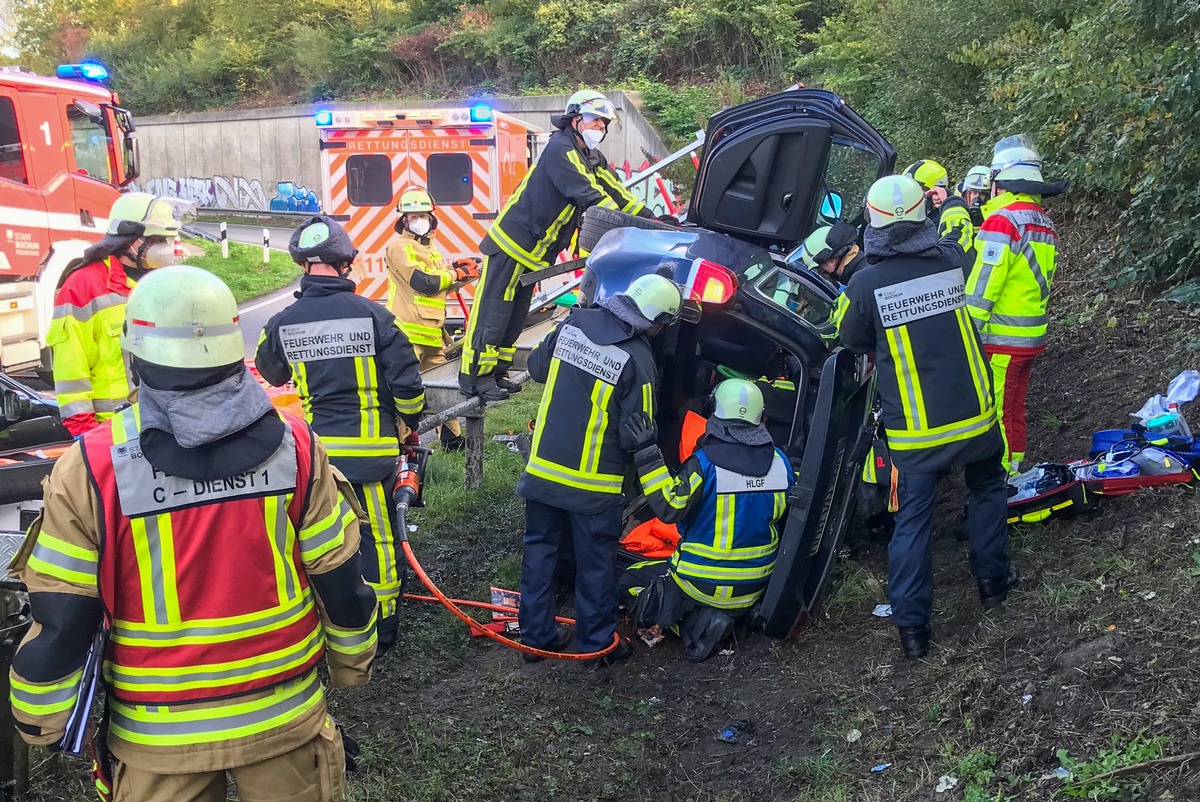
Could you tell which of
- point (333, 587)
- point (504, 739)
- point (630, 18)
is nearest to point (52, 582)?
point (333, 587)

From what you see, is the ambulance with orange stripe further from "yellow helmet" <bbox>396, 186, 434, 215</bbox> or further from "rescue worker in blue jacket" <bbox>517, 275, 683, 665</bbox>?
"rescue worker in blue jacket" <bbox>517, 275, 683, 665</bbox>

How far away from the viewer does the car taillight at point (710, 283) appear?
4.60m

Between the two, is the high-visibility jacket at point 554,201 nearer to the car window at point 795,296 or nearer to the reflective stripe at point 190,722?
the car window at point 795,296

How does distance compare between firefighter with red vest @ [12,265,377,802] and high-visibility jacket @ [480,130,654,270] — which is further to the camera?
high-visibility jacket @ [480,130,654,270]

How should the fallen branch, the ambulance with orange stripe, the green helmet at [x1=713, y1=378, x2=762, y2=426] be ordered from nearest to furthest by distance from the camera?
the fallen branch, the green helmet at [x1=713, y1=378, x2=762, y2=426], the ambulance with orange stripe

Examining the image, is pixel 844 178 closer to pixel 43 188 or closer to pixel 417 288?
pixel 417 288

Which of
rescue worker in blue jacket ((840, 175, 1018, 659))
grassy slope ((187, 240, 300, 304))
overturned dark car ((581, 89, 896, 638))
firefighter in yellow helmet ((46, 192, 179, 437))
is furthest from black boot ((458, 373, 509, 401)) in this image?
grassy slope ((187, 240, 300, 304))

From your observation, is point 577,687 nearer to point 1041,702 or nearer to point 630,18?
point 1041,702

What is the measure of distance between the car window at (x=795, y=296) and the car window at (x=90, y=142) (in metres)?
8.77

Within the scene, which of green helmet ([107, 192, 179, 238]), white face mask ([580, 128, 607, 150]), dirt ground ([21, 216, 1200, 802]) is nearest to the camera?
dirt ground ([21, 216, 1200, 802])

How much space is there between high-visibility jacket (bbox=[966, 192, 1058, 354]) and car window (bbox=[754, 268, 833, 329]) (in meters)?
1.31

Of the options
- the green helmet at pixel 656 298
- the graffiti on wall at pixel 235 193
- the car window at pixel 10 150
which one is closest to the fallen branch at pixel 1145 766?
the green helmet at pixel 656 298

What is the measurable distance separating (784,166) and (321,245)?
248 cm

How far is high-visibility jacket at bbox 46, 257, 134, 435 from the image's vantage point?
479cm
